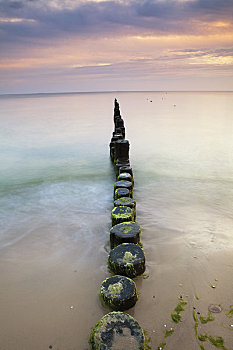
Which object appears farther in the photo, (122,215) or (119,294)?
(122,215)

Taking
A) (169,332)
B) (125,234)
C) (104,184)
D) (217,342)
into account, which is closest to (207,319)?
(217,342)

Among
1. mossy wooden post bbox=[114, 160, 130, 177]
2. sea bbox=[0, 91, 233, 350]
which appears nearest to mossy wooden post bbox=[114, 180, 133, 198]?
sea bbox=[0, 91, 233, 350]

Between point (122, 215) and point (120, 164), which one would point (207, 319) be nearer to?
point (122, 215)

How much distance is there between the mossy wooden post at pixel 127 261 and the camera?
3311 mm

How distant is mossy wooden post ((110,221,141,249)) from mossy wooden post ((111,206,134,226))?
200 millimetres

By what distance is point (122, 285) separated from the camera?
117 inches

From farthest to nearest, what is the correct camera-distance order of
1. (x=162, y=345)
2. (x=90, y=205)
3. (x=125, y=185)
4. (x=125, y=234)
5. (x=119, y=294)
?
(x=90, y=205)
(x=125, y=185)
(x=125, y=234)
(x=119, y=294)
(x=162, y=345)

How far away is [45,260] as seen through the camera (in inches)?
161

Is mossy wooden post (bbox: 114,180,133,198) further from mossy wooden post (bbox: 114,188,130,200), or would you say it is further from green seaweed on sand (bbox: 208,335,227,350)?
green seaweed on sand (bbox: 208,335,227,350)

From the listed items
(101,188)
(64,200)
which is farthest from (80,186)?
(64,200)

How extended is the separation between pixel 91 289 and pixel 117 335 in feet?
3.70

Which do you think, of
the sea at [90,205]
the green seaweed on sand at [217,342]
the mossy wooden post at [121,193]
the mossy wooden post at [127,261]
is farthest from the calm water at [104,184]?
the green seaweed on sand at [217,342]

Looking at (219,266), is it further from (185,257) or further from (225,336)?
(225,336)

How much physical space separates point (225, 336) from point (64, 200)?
4791 mm
